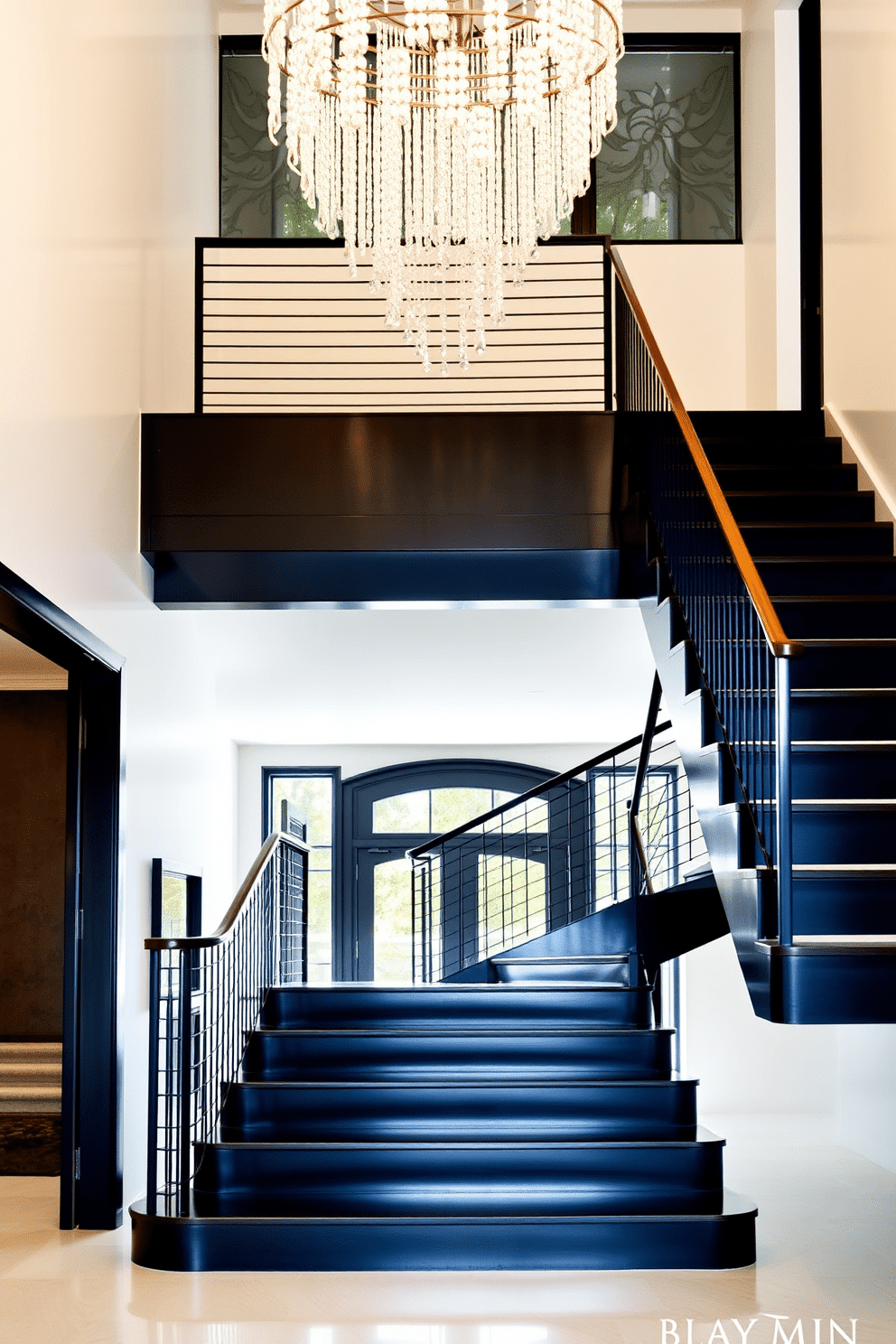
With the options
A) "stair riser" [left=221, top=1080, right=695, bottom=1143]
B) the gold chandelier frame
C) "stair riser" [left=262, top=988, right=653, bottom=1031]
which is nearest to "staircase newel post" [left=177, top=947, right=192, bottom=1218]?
"stair riser" [left=221, top=1080, right=695, bottom=1143]

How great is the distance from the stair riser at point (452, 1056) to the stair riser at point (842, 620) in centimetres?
212

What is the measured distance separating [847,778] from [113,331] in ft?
12.0

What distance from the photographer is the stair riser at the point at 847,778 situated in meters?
4.52

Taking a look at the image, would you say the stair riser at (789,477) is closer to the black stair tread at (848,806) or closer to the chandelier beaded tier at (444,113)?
the chandelier beaded tier at (444,113)

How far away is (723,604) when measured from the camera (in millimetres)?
4738

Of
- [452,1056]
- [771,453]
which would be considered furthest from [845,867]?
[771,453]

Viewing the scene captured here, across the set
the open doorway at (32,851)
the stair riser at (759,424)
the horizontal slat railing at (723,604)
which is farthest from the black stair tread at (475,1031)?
the stair riser at (759,424)

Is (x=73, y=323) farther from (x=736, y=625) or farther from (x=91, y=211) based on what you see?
(x=736, y=625)

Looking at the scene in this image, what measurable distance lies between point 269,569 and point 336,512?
0.47 meters

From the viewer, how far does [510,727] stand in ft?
41.6

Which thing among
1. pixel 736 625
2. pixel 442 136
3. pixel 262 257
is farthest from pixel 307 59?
pixel 262 257

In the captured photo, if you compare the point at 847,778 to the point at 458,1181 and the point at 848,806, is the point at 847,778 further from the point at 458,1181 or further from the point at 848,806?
the point at 458,1181

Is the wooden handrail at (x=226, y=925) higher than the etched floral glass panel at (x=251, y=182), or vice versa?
the etched floral glass panel at (x=251, y=182)

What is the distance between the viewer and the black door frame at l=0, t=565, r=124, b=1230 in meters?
5.77
